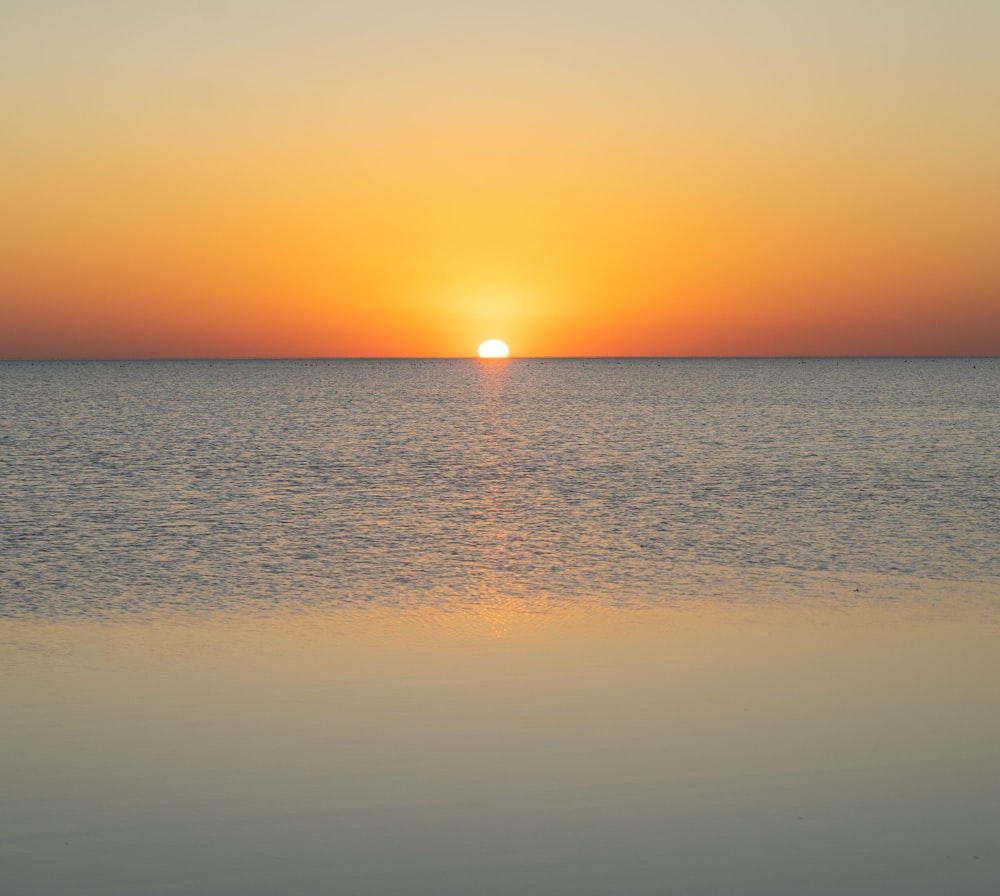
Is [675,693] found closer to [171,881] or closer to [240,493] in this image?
[171,881]

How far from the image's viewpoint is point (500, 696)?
15867 mm

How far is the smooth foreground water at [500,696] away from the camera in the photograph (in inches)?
419

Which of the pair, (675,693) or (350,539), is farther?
(350,539)

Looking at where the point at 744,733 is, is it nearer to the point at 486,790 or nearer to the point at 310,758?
the point at 486,790

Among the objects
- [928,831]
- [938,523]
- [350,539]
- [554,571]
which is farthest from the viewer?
[938,523]

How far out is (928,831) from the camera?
11.1m

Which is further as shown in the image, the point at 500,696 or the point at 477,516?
the point at 477,516

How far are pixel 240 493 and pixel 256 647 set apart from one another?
25566mm

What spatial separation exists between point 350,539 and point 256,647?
12.8 metres

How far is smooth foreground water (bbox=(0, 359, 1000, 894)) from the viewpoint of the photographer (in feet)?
34.9

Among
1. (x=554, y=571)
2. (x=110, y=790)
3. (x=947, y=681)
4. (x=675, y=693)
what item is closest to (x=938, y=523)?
(x=554, y=571)

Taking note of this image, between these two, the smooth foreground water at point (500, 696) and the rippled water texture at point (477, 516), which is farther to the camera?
the rippled water texture at point (477, 516)

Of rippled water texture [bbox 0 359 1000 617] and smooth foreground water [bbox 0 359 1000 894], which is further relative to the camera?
rippled water texture [bbox 0 359 1000 617]

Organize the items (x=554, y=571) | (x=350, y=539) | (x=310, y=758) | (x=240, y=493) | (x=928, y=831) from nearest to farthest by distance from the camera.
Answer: (x=928, y=831), (x=310, y=758), (x=554, y=571), (x=350, y=539), (x=240, y=493)
